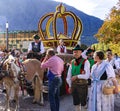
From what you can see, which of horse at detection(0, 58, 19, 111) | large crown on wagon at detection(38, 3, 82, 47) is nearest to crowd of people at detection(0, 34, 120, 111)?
horse at detection(0, 58, 19, 111)

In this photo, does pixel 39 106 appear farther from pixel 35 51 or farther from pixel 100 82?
pixel 100 82

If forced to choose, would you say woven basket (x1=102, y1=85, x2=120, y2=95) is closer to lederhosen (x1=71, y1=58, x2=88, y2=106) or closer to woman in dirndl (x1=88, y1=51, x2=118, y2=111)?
woman in dirndl (x1=88, y1=51, x2=118, y2=111)

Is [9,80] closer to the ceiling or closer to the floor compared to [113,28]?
closer to the floor

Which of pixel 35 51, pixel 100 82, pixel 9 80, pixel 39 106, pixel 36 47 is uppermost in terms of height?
pixel 36 47

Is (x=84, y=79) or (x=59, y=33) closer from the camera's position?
(x=84, y=79)

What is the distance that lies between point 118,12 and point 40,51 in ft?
78.3

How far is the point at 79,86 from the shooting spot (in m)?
8.47

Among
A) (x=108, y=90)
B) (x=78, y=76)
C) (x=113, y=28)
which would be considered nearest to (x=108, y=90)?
(x=108, y=90)

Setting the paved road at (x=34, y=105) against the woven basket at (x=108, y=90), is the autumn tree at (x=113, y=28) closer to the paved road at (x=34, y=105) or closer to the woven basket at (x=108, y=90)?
the paved road at (x=34, y=105)

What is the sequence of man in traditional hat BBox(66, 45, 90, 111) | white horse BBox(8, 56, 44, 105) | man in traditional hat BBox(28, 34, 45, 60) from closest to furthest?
man in traditional hat BBox(66, 45, 90, 111) < white horse BBox(8, 56, 44, 105) < man in traditional hat BBox(28, 34, 45, 60)

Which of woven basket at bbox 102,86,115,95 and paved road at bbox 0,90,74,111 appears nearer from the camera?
woven basket at bbox 102,86,115,95

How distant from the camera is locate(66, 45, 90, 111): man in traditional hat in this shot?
26.8ft

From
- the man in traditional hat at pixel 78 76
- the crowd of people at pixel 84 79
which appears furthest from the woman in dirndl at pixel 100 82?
the man in traditional hat at pixel 78 76

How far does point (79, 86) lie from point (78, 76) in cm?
41
